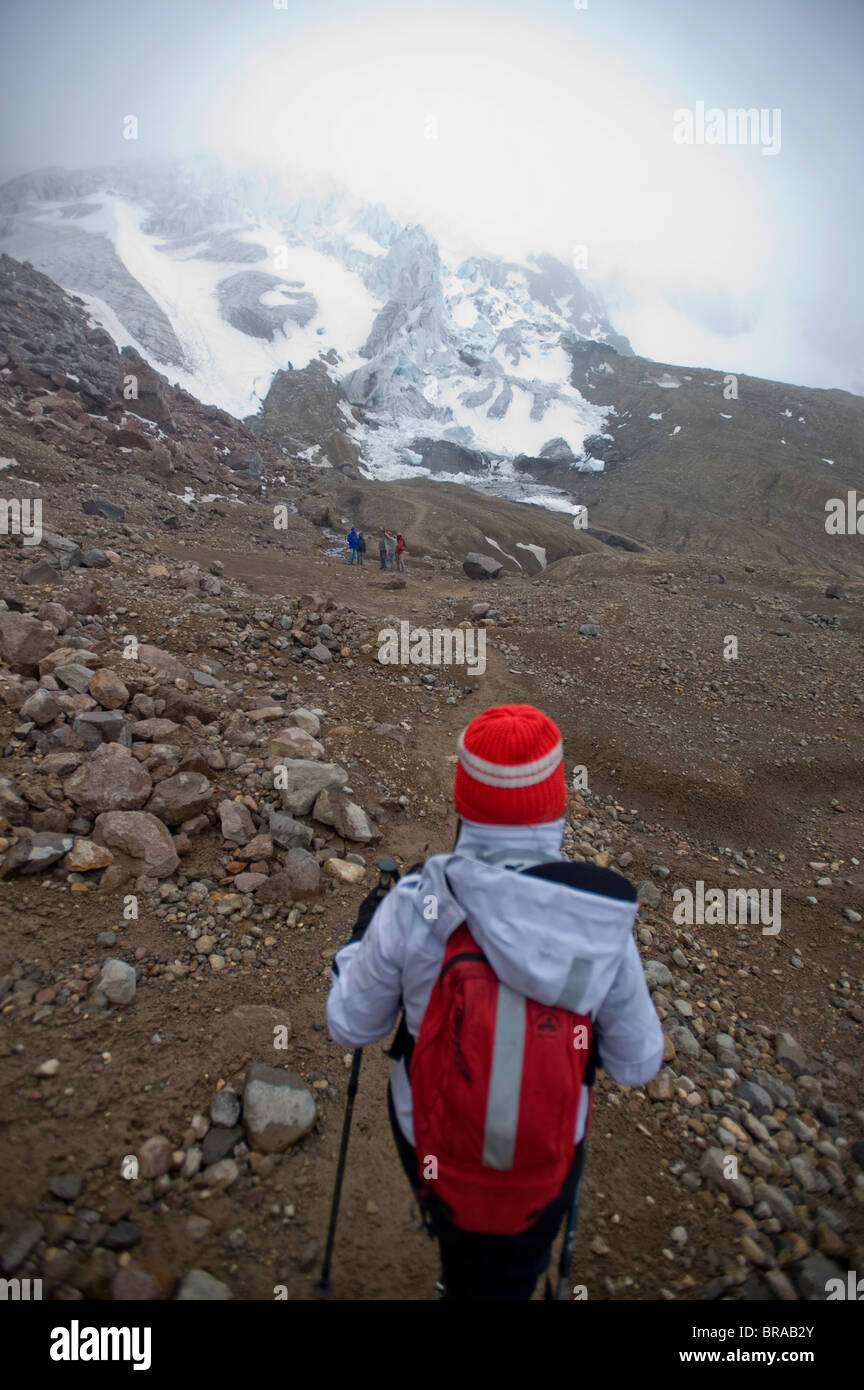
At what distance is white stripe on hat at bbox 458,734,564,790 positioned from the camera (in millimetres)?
1838

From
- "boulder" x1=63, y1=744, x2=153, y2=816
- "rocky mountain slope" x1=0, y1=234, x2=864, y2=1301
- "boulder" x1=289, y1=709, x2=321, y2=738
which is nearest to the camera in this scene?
"rocky mountain slope" x1=0, y1=234, x2=864, y2=1301

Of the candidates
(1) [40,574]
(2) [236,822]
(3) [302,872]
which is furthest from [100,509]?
(3) [302,872]

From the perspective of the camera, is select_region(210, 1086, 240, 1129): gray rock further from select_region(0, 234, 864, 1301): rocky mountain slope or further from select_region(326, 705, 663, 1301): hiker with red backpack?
select_region(326, 705, 663, 1301): hiker with red backpack

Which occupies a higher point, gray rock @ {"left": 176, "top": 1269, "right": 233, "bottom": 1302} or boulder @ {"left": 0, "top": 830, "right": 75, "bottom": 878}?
boulder @ {"left": 0, "top": 830, "right": 75, "bottom": 878}

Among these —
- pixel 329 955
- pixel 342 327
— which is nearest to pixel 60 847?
pixel 329 955

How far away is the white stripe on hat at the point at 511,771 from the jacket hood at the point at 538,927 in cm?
22

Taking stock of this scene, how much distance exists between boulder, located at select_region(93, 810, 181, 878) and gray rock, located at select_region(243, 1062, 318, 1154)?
1.64 m

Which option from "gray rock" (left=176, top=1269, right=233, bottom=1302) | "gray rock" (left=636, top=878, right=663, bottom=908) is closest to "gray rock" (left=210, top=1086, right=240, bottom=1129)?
"gray rock" (left=176, top=1269, right=233, bottom=1302)

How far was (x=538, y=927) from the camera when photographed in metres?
1.62

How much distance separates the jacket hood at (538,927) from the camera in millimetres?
1599

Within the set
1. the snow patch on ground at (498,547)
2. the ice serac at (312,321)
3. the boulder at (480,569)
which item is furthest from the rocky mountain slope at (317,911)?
the ice serac at (312,321)

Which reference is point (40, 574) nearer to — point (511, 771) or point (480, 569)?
point (511, 771)

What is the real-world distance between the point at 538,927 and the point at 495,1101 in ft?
1.45
